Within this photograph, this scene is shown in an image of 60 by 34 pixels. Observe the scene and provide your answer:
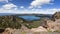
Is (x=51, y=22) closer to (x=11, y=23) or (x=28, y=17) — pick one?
(x=28, y=17)

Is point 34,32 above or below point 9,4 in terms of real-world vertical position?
below

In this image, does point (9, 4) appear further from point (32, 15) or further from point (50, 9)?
point (50, 9)

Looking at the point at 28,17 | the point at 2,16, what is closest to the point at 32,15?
the point at 28,17

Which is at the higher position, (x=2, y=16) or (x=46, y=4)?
(x=46, y=4)

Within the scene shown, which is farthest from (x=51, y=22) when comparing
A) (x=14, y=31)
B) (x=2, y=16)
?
(x=2, y=16)

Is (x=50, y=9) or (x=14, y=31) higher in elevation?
(x=50, y=9)

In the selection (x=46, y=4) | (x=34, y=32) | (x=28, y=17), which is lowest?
(x=34, y=32)

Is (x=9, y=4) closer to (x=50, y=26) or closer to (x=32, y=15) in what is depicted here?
(x=32, y=15)

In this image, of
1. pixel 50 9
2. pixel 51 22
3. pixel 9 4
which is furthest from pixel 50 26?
pixel 9 4
